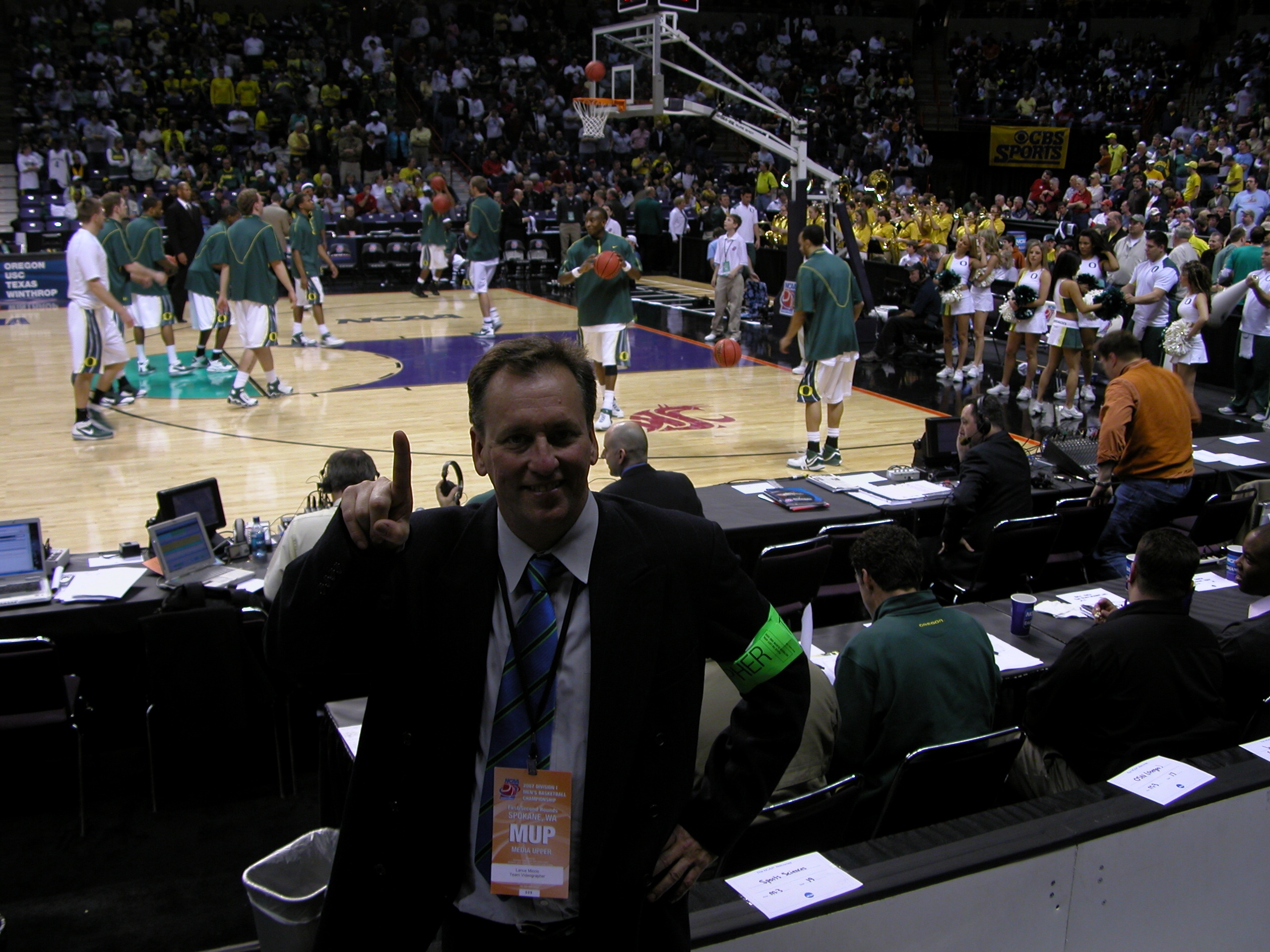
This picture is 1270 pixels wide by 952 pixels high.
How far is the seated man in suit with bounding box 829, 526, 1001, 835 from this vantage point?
10.3 ft

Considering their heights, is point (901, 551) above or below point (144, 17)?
below

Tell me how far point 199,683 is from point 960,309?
940cm

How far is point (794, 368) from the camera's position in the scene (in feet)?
39.2

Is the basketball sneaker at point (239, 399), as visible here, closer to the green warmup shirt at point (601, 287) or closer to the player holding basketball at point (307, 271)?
the player holding basketball at point (307, 271)

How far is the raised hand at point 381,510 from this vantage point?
1.53m

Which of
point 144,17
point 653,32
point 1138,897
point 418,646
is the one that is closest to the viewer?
point 418,646

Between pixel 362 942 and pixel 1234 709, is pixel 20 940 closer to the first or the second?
pixel 362 942

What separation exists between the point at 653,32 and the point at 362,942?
1341cm

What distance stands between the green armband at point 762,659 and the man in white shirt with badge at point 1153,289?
31.6 feet

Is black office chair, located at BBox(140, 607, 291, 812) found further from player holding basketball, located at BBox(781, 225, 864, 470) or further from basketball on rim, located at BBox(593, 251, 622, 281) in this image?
basketball on rim, located at BBox(593, 251, 622, 281)

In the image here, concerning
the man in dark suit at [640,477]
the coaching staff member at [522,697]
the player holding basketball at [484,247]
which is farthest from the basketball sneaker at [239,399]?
the coaching staff member at [522,697]

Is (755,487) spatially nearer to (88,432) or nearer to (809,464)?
(809,464)

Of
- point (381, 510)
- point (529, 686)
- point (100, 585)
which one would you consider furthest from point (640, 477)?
→ point (381, 510)

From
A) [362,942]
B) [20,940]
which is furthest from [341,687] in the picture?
[20,940]
